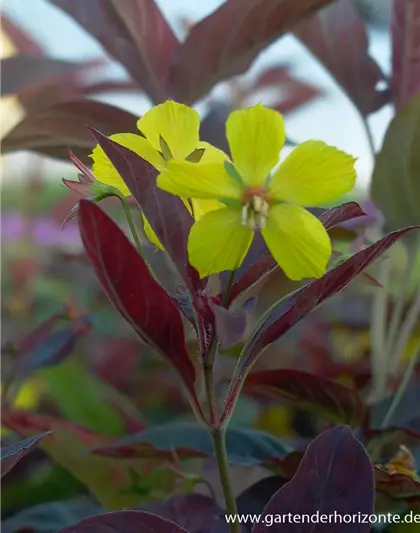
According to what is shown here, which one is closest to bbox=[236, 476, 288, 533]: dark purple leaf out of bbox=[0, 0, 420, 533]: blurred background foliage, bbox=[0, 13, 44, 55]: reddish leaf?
bbox=[0, 0, 420, 533]: blurred background foliage

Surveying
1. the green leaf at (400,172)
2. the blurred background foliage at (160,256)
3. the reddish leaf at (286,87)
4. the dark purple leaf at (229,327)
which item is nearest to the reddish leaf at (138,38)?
the blurred background foliage at (160,256)

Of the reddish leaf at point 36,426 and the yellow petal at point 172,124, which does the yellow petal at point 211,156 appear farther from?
the reddish leaf at point 36,426

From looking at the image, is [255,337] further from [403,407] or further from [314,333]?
[314,333]

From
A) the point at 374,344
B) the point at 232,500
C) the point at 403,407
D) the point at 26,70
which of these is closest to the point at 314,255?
the point at 232,500

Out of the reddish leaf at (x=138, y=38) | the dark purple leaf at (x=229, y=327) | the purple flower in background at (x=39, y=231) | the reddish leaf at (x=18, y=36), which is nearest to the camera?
the dark purple leaf at (x=229, y=327)

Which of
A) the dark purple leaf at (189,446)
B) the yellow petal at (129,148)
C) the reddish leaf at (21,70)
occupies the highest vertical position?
the reddish leaf at (21,70)

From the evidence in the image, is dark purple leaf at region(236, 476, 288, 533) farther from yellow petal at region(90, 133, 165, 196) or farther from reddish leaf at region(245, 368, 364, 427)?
yellow petal at region(90, 133, 165, 196)
